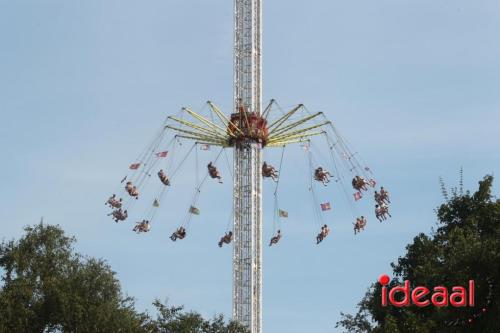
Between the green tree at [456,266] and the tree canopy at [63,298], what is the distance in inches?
471

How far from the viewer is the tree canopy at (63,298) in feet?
283

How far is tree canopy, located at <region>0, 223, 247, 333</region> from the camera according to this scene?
8631 centimetres

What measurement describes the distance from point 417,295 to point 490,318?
640 centimetres

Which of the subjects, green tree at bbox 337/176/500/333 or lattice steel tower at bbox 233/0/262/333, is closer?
green tree at bbox 337/176/500/333

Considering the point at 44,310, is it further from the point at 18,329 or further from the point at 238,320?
the point at 238,320

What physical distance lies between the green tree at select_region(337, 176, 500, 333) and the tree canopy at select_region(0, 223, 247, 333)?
471 inches

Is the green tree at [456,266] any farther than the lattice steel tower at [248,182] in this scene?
No

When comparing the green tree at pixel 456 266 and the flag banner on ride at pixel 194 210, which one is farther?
the flag banner on ride at pixel 194 210

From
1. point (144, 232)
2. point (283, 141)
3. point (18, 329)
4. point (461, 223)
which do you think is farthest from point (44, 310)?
point (461, 223)

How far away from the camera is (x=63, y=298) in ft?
292

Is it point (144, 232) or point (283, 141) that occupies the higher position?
point (283, 141)

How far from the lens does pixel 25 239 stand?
95.6 metres

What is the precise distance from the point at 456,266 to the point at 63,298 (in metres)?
30.1

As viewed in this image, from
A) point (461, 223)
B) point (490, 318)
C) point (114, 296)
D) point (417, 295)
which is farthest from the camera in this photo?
point (114, 296)
